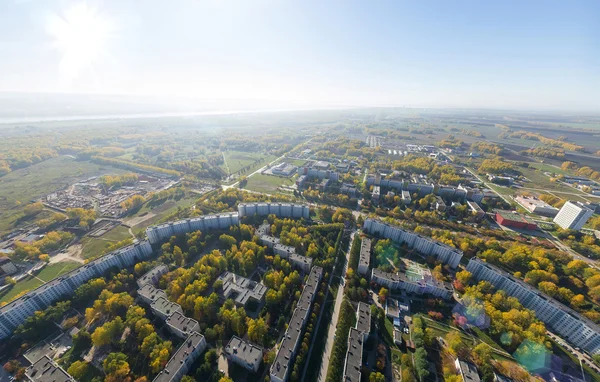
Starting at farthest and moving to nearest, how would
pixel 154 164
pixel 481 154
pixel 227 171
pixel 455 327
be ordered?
pixel 481 154
pixel 154 164
pixel 227 171
pixel 455 327

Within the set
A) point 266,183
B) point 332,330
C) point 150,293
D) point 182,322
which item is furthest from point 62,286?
point 266,183

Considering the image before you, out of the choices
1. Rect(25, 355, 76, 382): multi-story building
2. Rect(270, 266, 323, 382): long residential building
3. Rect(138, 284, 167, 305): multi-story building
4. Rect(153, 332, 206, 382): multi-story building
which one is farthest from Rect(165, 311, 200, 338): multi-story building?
Rect(270, 266, 323, 382): long residential building

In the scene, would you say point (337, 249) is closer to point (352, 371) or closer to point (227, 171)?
point (352, 371)

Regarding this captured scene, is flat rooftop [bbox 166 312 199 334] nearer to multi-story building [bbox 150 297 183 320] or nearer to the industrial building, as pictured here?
multi-story building [bbox 150 297 183 320]

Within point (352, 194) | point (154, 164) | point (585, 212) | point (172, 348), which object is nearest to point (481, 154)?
point (585, 212)

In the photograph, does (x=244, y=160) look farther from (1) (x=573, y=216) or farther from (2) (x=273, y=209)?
(1) (x=573, y=216)

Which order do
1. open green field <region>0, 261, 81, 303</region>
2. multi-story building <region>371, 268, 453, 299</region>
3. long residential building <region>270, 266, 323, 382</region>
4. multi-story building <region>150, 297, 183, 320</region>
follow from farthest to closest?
multi-story building <region>371, 268, 453, 299</region> → open green field <region>0, 261, 81, 303</region> → multi-story building <region>150, 297, 183, 320</region> → long residential building <region>270, 266, 323, 382</region>

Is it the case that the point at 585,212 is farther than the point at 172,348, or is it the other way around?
the point at 585,212

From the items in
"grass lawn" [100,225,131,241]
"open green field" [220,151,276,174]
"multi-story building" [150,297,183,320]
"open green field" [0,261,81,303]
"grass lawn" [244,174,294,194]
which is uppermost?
"multi-story building" [150,297,183,320]

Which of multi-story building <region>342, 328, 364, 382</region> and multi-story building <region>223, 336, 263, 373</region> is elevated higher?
multi-story building <region>342, 328, 364, 382</region>
